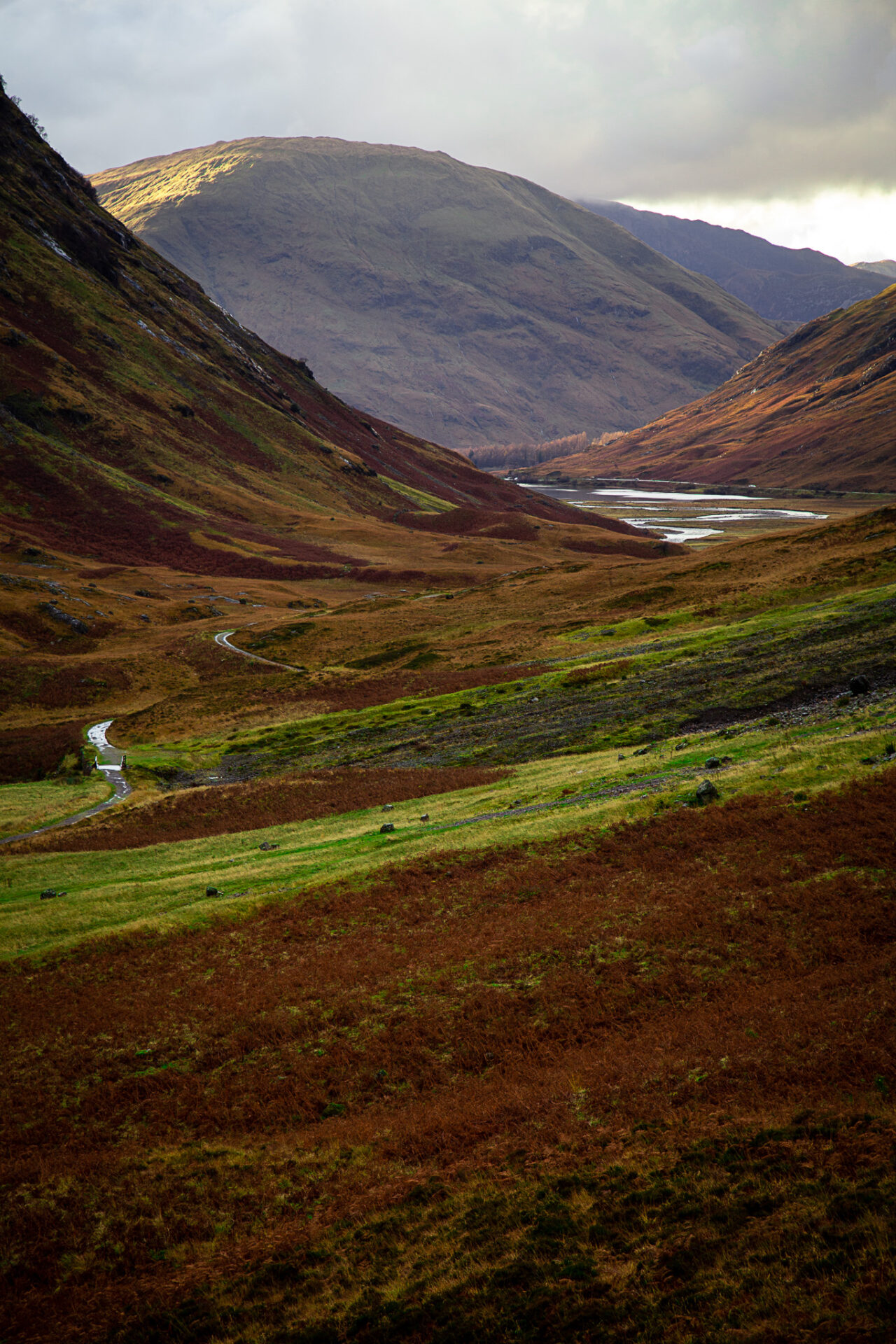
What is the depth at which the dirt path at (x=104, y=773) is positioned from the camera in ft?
146

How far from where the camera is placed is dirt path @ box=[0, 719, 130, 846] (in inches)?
1747

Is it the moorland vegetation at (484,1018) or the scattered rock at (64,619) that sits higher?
the scattered rock at (64,619)

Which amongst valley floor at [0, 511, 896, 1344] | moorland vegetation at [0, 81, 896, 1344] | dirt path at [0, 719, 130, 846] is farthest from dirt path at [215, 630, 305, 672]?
valley floor at [0, 511, 896, 1344]

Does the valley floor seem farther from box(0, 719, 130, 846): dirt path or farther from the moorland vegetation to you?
box(0, 719, 130, 846): dirt path

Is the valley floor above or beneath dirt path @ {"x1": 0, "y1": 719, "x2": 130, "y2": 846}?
above

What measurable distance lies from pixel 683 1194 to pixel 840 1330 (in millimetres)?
3427

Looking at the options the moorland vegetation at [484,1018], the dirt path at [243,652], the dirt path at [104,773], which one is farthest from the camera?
the dirt path at [243,652]

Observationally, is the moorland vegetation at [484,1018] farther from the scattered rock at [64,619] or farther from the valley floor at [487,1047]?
the scattered rock at [64,619]

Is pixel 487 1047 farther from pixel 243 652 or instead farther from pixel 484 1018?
pixel 243 652

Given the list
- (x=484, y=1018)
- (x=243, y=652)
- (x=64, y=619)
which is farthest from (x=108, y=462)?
(x=484, y=1018)

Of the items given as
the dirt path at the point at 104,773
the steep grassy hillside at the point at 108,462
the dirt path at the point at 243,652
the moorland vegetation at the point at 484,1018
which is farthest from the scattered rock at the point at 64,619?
the moorland vegetation at the point at 484,1018

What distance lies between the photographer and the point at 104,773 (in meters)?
55.9

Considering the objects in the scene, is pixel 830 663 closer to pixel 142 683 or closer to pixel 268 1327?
pixel 268 1327

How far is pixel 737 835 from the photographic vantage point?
85.5 feet
